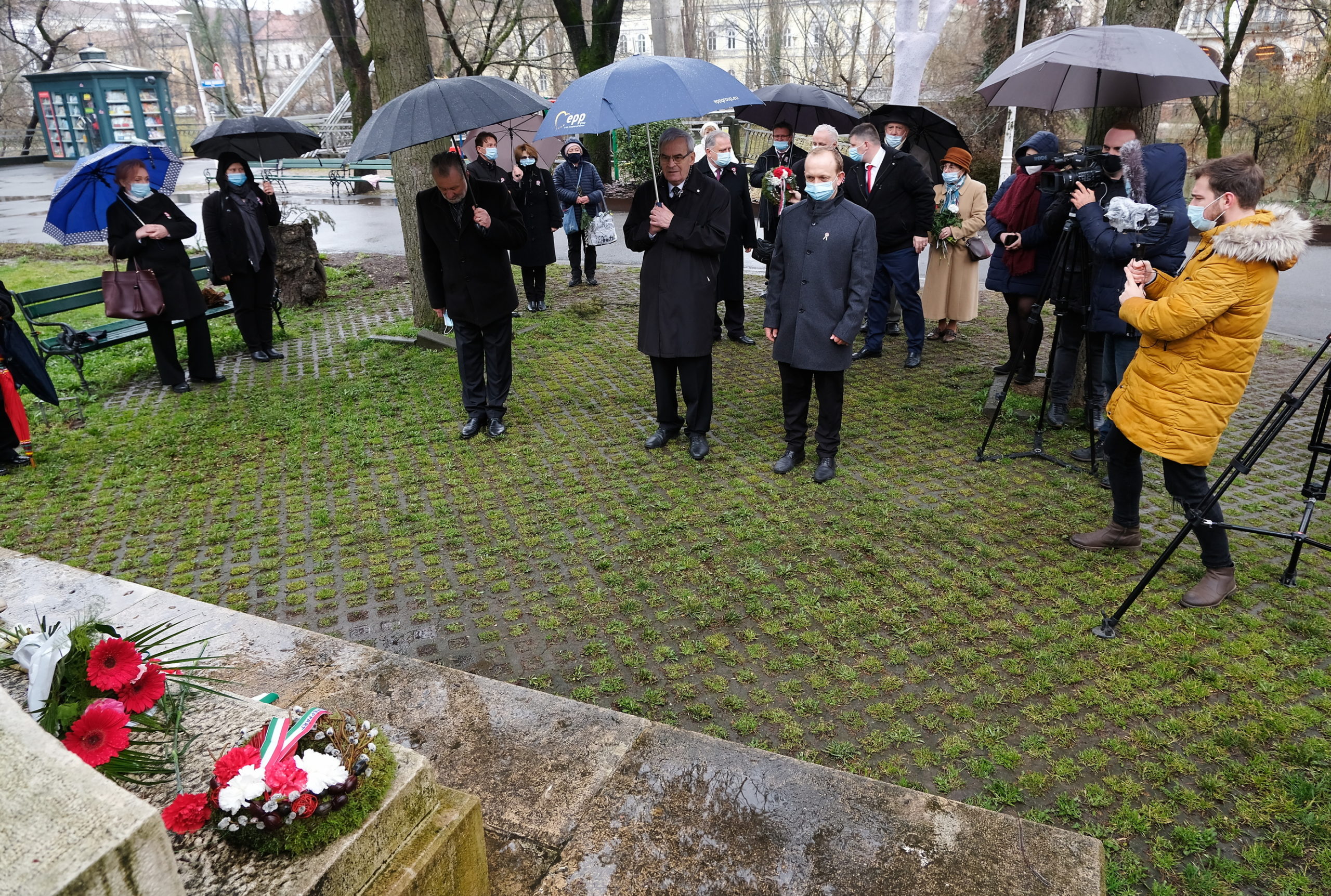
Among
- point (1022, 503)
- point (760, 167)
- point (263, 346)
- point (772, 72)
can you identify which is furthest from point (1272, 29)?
point (263, 346)

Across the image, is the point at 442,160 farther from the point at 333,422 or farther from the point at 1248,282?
the point at 1248,282

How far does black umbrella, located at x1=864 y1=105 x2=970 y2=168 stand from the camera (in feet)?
26.2

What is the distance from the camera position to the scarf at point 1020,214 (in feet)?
20.8

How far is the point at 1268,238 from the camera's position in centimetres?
343

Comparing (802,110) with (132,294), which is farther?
(802,110)

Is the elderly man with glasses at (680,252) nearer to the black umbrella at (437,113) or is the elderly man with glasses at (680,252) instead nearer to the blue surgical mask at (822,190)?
the blue surgical mask at (822,190)

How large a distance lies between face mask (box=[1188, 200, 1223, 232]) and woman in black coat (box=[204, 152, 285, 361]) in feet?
24.9

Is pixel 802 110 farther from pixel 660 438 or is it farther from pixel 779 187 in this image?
pixel 660 438

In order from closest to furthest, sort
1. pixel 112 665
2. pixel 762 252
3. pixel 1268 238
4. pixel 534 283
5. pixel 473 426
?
pixel 112 665 < pixel 1268 238 < pixel 473 426 < pixel 762 252 < pixel 534 283

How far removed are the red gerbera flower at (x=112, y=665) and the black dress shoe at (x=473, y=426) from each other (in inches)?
173

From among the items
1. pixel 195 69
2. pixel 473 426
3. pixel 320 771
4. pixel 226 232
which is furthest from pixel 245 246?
pixel 195 69

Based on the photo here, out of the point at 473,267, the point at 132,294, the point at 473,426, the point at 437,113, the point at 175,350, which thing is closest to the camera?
the point at 437,113

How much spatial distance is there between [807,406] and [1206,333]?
2.37m

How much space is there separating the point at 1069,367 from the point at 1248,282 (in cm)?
253
